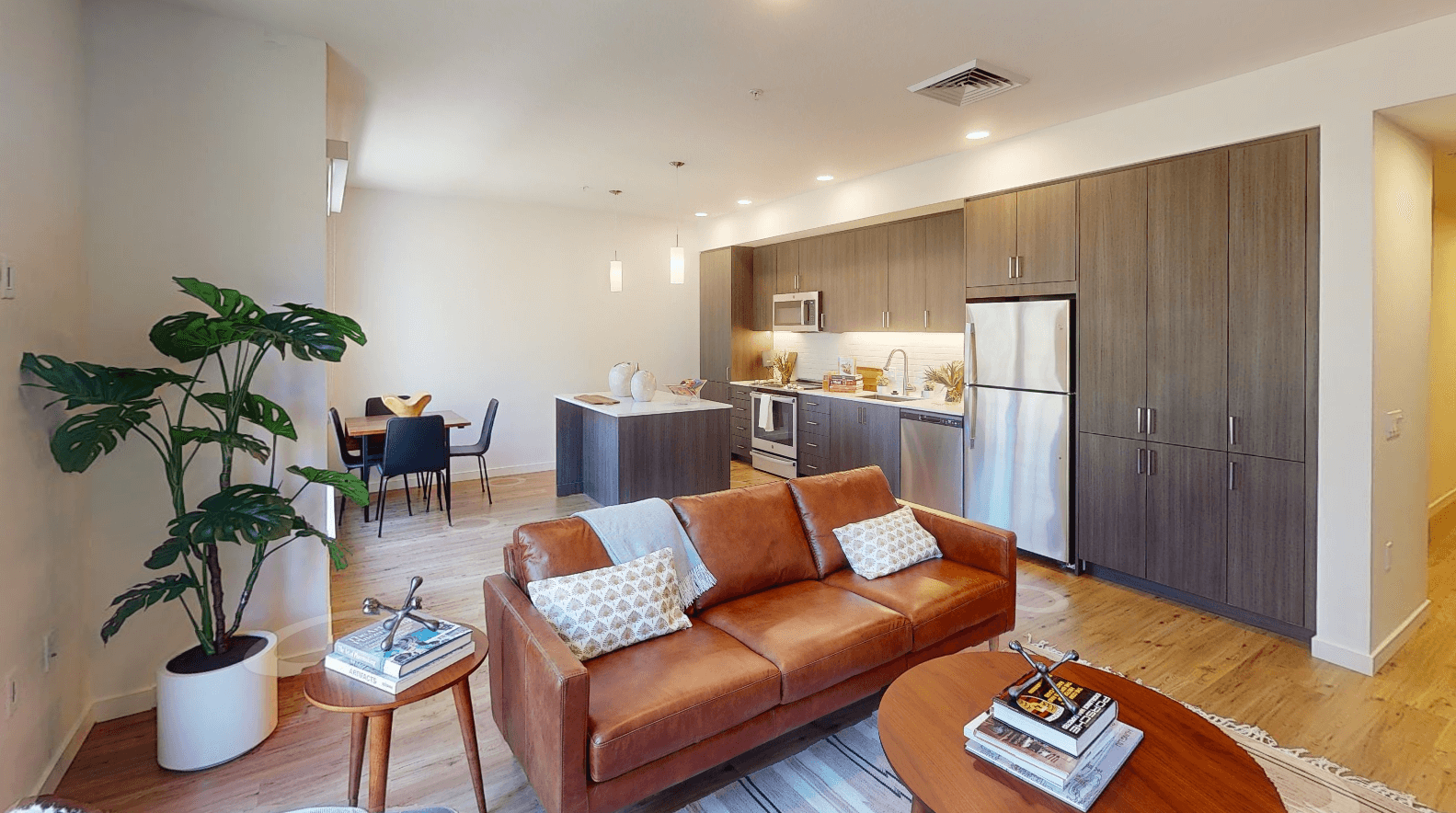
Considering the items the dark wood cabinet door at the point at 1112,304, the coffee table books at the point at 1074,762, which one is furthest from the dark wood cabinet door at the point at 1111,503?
the coffee table books at the point at 1074,762

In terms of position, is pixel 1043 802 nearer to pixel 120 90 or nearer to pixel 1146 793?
pixel 1146 793

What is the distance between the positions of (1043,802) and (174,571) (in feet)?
10.4

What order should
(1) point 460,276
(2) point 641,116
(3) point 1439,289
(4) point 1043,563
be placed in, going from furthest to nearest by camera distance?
(1) point 460,276
(3) point 1439,289
(4) point 1043,563
(2) point 641,116

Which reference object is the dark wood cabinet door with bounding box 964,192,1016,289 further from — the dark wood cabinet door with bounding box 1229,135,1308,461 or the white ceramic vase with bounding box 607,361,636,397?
the white ceramic vase with bounding box 607,361,636,397

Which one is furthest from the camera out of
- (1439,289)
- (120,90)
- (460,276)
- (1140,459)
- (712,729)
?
(460,276)

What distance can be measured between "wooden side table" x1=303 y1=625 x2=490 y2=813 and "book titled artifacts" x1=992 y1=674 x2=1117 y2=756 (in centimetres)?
146

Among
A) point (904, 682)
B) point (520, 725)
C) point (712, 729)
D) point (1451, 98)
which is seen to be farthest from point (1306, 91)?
point (520, 725)

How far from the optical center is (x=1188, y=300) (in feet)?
11.9

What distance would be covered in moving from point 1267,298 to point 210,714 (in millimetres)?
4763

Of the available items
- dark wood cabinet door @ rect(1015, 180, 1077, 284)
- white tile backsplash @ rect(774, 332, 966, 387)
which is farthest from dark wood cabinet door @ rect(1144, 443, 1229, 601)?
white tile backsplash @ rect(774, 332, 966, 387)

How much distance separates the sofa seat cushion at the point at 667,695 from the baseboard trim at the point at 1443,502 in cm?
644

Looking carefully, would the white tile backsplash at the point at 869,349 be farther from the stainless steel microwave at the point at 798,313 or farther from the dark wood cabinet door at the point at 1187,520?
the dark wood cabinet door at the point at 1187,520

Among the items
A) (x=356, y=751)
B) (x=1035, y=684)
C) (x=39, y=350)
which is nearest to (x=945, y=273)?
(x=1035, y=684)

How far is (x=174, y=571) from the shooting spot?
2740 mm
